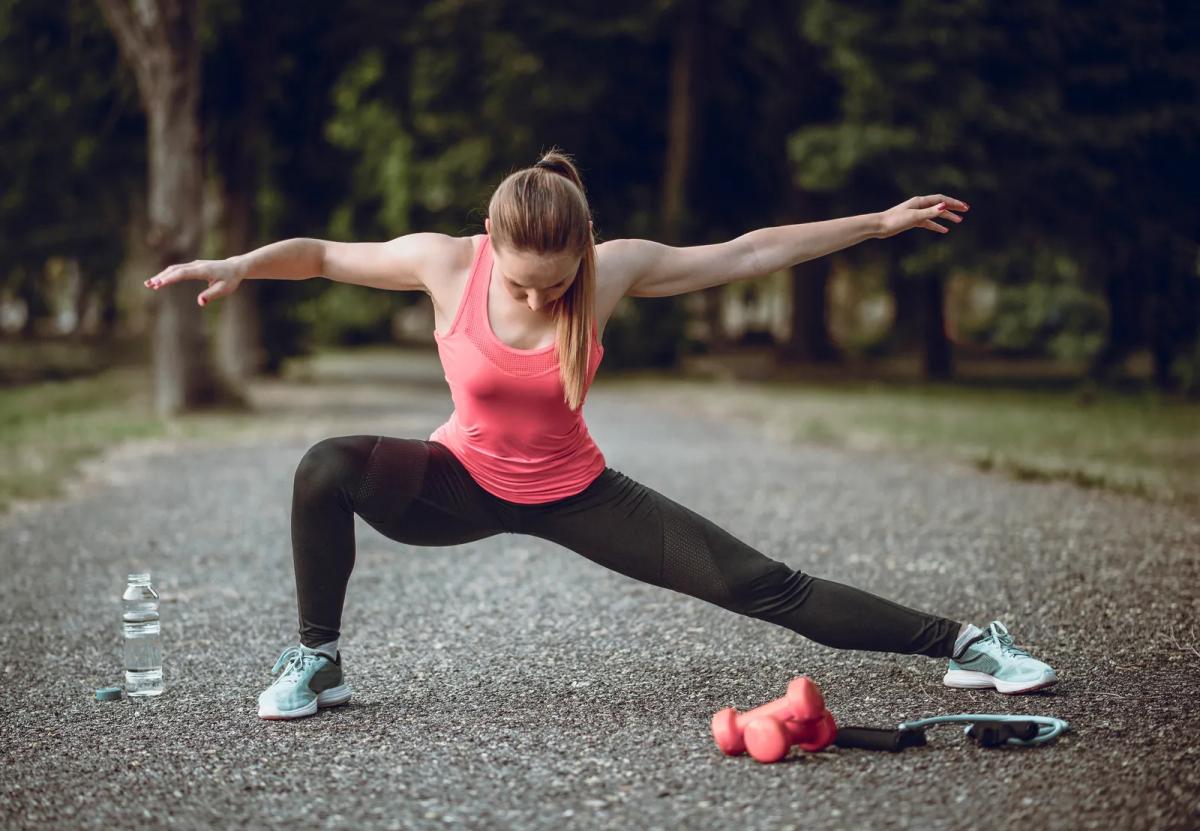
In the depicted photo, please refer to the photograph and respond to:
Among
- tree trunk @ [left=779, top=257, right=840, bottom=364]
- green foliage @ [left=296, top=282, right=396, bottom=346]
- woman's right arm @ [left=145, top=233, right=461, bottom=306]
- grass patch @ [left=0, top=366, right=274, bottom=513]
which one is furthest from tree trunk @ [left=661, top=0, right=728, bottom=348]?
woman's right arm @ [left=145, top=233, right=461, bottom=306]

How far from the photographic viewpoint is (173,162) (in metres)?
16.9

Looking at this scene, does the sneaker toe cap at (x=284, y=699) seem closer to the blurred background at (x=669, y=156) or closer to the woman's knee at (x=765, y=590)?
the woman's knee at (x=765, y=590)

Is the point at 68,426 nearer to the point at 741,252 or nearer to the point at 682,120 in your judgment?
the point at 741,252

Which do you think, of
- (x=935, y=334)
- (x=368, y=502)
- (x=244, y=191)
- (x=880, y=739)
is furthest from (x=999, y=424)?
(x=244, y=191)

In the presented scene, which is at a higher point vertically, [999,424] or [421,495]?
[421,495]

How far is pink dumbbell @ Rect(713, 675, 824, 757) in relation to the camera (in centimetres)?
392

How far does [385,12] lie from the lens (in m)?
25.1

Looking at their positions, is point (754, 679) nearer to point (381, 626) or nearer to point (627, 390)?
point (381, 626)

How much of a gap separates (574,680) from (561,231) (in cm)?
181

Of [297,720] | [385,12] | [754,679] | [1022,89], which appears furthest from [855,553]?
[385,12]

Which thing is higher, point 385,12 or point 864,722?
point 385,12

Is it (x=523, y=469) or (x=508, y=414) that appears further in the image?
(x=523, y=469)

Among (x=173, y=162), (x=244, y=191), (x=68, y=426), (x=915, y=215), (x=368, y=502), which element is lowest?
(x=68, y=426)

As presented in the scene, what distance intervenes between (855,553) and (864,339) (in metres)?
33.8
